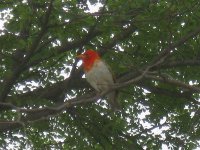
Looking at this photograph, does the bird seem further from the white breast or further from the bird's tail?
the bird's tail

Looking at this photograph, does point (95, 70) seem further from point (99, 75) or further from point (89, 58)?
point (89, 58)

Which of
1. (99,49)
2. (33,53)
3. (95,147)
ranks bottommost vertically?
(95,147)

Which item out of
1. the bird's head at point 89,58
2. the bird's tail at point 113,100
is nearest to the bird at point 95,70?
the bird's head at point 89,58

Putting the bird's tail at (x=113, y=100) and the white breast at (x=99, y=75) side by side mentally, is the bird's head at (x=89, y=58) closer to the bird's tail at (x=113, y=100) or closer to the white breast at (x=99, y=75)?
the white breast at (x=99, y=75)

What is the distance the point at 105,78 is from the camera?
934cm

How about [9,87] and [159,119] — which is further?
[159,119]

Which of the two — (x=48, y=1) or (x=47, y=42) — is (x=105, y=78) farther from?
(x=48, y=1)

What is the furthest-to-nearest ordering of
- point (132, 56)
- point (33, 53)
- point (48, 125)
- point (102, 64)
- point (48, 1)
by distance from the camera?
1. point (48, 125)
2. point (132, 56)
3. point (102, 64)
4. point (33, 53)
5. point (48, 1)

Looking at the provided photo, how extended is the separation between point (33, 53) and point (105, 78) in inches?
48.1

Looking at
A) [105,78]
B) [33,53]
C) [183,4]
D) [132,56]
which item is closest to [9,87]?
[33,53]

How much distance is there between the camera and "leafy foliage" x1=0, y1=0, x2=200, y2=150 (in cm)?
845

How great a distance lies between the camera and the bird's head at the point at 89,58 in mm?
9414

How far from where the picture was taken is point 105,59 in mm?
10641

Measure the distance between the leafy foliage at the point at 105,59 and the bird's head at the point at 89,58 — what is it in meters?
0.15
